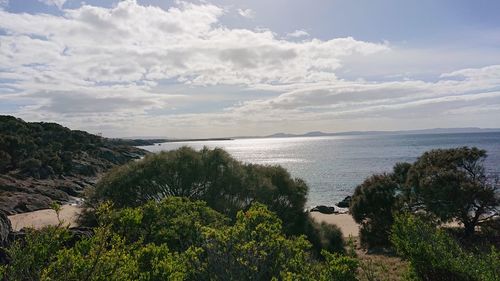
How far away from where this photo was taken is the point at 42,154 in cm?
8619

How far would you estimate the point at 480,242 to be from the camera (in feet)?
101

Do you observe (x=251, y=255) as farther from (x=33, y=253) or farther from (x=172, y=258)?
(x=33, y=253)

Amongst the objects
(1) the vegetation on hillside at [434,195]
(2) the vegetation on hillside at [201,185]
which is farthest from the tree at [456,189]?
(2) the vegetation on hillside at [201,185]

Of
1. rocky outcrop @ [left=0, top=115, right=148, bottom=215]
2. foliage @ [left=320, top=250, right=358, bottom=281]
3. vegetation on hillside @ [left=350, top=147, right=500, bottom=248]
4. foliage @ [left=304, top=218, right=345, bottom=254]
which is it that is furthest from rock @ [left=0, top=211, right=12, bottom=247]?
rocky outcrop @ [left=0, top=115, right=148, bottom=215]

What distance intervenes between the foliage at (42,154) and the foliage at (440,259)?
240 feet

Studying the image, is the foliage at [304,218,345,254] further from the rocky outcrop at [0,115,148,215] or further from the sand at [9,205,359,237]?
the rocky outcrop at [0,115,148,215]

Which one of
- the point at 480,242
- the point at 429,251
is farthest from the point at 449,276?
the point at 480,242

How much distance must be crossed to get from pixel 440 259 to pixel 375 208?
27415 mm

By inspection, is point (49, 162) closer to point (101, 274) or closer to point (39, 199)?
point (39, 199)

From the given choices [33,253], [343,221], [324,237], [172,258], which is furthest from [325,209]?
[33,253]

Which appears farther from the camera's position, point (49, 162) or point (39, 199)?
point (49, 162)

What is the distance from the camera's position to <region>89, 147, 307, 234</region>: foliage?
105ft

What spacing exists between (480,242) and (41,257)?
102 ft

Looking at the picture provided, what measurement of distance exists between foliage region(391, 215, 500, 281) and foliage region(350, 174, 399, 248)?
82.4 feet
